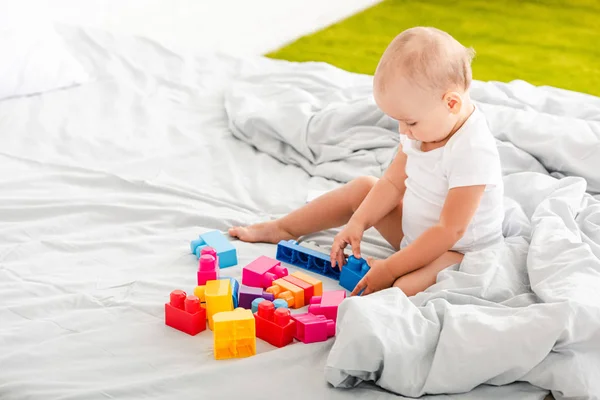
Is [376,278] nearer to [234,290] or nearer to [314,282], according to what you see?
[314,282]

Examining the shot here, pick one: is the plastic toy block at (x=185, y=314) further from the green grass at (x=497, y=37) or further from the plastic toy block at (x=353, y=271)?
the green grass at (x=497, y=37)

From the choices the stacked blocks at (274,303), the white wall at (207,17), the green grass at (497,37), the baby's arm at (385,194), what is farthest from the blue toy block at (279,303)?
the green grass at (497,37)

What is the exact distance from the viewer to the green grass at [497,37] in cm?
300

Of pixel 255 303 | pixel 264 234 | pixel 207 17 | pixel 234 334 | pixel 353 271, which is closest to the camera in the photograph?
pixel 234 334

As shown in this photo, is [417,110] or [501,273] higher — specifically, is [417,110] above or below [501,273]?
above

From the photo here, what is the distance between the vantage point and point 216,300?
1.21 m

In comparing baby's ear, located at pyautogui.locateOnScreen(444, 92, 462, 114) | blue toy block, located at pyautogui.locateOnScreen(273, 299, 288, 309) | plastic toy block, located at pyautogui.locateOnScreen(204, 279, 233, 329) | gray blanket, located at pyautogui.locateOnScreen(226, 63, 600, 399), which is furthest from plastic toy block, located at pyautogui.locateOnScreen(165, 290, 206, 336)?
baby's ear, located at pyautogui.locateOnScreen(444, 92, 462, 114)

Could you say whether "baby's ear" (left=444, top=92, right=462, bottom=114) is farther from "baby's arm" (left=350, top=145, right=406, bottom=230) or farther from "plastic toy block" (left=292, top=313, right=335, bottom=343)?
"plastic toy block" (left=292, top=313, right=335, bottom=343)

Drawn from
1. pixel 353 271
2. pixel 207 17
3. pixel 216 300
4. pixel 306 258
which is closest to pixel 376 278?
pixel 353 271

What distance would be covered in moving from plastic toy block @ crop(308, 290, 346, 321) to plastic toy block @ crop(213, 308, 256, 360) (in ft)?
0.43

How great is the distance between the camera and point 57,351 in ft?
3.81

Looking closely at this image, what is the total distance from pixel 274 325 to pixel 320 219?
369mm

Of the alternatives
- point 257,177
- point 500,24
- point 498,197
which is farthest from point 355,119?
point 500,24

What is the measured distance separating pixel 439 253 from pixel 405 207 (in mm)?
139
